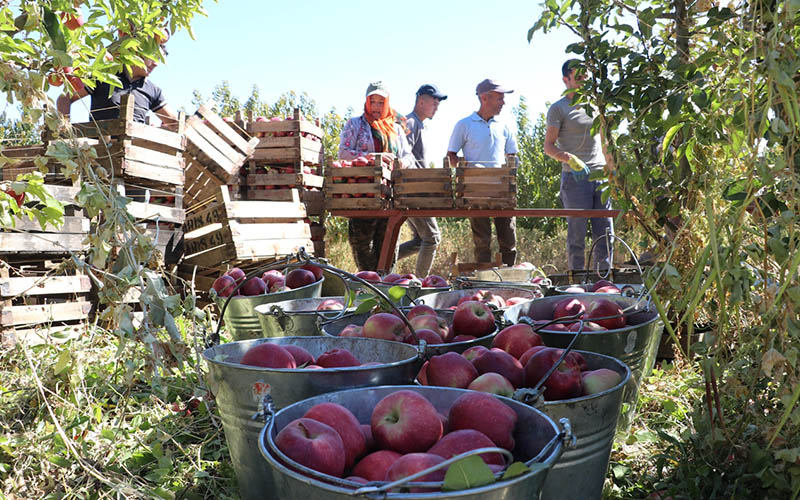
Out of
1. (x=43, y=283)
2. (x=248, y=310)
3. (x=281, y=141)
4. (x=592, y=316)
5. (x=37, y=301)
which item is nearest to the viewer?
(x=592, y=316)

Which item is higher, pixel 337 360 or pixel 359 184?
pixel 359 184

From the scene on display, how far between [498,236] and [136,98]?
405 cm

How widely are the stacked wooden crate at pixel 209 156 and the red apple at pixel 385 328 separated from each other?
3789 millimetres

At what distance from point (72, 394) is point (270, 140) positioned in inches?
165

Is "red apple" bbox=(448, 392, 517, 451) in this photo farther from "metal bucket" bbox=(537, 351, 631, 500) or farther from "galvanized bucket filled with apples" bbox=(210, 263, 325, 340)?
"galvanized bucket filled with apples" bbox=(210, 263, 325, 340)

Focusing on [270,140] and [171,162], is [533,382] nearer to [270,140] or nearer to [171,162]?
[171,162]

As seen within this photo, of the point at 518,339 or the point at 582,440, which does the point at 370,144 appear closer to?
the point at 518,339

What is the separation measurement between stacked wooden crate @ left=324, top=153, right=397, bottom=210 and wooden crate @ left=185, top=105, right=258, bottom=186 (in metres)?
0.86

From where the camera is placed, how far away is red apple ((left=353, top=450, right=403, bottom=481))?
1110mm

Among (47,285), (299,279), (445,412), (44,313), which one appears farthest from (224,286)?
(445,412)

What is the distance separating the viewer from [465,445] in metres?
1.09

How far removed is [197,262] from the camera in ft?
16.2

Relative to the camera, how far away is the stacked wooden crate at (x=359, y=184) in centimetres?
611

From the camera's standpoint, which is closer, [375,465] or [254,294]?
[375,465]
